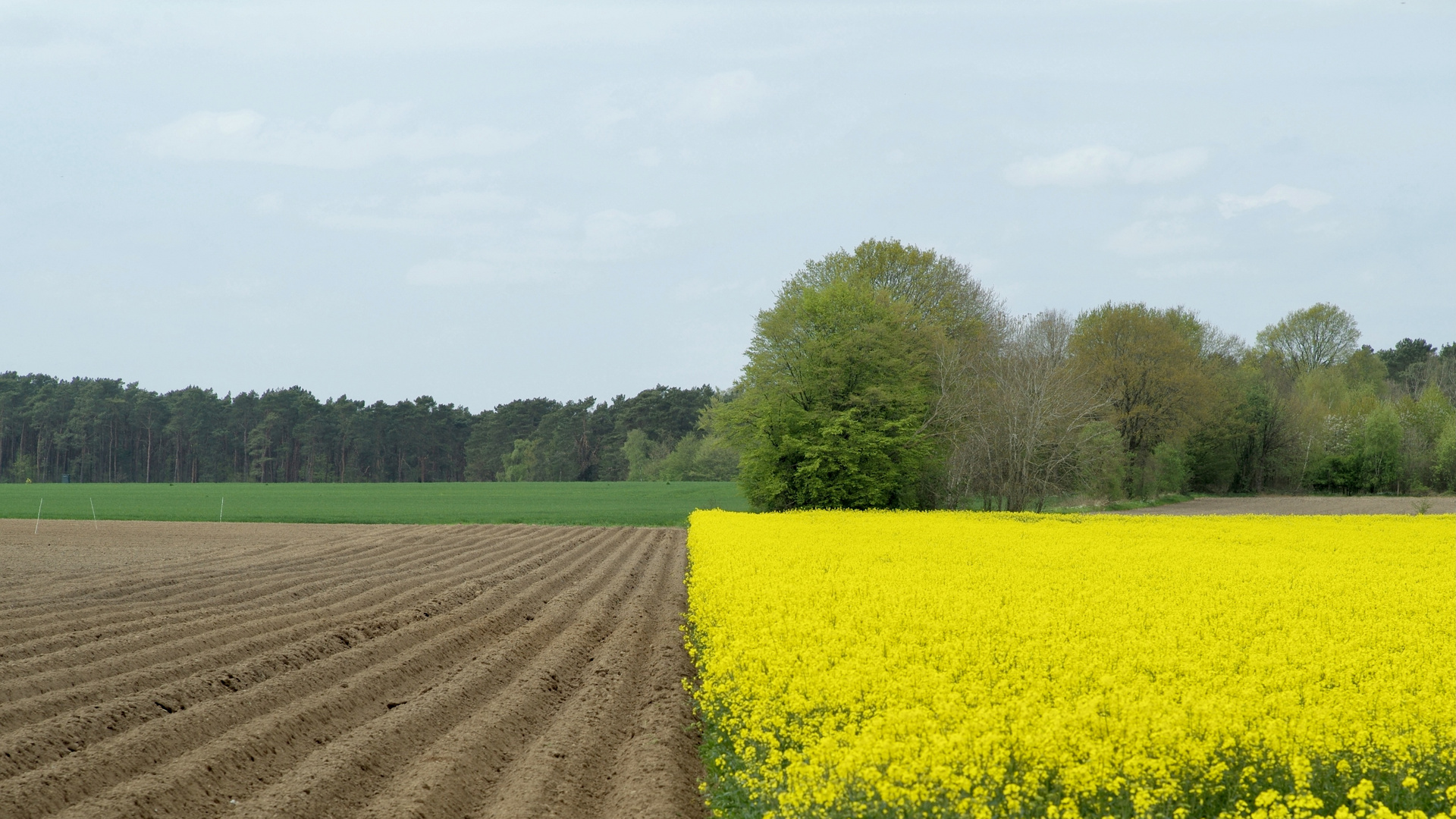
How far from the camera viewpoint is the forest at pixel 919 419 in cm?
3544

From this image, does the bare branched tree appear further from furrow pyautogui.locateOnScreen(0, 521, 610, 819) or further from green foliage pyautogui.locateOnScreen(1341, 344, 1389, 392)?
green foliage pyautogui.locateOnScreen(1341, 344, 1389, 392)

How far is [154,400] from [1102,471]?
10904 centimetres

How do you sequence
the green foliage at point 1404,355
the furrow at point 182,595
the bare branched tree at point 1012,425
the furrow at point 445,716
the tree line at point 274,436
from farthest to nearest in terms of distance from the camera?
the tree line at point 274,436, the green foliage at point 1404,355, the bare branched tree at point 1012,425, the furrow at point 182,595, the furrow at point 445,716

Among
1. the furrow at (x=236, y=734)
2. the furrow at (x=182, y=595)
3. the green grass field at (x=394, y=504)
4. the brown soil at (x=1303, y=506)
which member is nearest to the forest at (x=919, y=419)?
the brown soil at (x=1303, y=506)

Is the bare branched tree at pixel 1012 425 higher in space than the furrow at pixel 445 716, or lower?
higher

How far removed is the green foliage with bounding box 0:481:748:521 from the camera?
40.9m

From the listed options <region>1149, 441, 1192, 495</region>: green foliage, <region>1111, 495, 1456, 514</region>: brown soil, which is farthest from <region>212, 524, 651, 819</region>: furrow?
<region>1149, 441, 1192, 495</region>: green foliage

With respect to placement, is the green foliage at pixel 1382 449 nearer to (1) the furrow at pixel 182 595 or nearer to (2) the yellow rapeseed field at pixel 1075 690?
(2) the yellow rapeseed field at pixel 1075 690

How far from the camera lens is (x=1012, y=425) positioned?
3444 cm

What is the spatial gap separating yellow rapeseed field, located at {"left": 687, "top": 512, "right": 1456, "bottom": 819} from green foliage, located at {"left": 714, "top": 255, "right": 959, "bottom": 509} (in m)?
20.8

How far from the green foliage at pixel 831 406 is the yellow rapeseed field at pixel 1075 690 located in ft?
68.2

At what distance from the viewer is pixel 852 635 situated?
27.0ft

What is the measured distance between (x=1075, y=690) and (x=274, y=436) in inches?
4556

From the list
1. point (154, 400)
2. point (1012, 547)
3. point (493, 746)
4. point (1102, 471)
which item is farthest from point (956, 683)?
point (154, 400)
